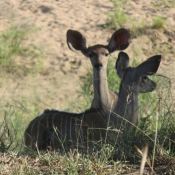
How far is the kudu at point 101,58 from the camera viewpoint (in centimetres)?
541

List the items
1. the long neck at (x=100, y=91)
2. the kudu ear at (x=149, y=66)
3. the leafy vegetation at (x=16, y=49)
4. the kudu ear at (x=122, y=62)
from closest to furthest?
the kudu ear at (x=149, y=66) → the kudu ear at (x=122, y=62) → the long neck at (x=100, y=91) → the leafy vegetation at (x=16, y=49)

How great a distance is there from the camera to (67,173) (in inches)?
131

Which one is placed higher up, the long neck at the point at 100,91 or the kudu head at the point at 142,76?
the kudu head at the point at 142,76

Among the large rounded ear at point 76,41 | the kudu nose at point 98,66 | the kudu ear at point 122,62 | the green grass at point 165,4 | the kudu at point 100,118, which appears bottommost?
the kudu at point 100,118

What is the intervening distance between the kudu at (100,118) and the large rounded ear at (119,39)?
54 cm

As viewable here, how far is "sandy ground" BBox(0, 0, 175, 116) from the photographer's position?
8.23 m

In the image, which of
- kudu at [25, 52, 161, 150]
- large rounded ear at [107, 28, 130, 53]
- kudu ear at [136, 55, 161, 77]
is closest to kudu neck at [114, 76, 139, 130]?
kudu at [25, 52, 161, 150]

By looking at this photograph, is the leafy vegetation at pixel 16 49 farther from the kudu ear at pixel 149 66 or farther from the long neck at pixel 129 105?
the kudu ear at pixel 149 66

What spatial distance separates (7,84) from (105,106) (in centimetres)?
321

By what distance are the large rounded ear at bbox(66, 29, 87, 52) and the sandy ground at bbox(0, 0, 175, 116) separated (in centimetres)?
184

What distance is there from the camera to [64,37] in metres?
9.43

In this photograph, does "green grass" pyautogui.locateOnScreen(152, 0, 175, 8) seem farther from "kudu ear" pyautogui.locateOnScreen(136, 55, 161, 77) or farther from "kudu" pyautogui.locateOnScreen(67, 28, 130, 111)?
"kudu ear" pyautogui.locateOnScreen(136, 55, 161, 77)

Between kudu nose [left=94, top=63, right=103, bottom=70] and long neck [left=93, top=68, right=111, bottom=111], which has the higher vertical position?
kudu nose [left=94, top=63, right=103, bottom=70]

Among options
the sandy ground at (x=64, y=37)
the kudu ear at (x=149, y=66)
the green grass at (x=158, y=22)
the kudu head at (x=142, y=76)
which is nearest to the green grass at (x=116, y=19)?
the sandy ground at (x=64, y=37)
